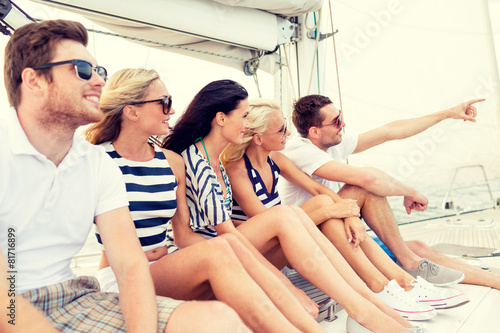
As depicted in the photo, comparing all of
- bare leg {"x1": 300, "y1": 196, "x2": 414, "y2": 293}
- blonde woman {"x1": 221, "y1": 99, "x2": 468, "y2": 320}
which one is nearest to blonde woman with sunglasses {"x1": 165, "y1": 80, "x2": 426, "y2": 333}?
blonde woman {"x1": 221, "y1": 99, "x2": 468, "y2": 320}

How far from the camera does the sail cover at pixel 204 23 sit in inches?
73.4

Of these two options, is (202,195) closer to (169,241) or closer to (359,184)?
(169,241)

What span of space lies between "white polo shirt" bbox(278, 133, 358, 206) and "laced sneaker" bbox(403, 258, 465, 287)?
0.70 m

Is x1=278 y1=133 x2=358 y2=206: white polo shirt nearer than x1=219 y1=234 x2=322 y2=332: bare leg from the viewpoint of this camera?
No

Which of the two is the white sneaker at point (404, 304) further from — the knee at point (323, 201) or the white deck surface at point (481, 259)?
the knee at point (323, 201)

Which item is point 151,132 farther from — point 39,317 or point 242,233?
point 39,317

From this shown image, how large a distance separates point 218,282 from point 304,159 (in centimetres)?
118

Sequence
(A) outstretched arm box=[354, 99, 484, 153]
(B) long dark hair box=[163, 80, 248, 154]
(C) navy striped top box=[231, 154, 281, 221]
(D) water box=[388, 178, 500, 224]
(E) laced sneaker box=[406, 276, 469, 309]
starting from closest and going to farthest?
(E) laced sneaker box=[406, 276, 469, 309]
(B) long dark hair box=[163, 80, 248, 154]
(C) navy striped top box=[231, 154, 281, 221]
(A) outstretched arm box=[354, 99, 484, 153]
(D) water box=[388, 178, 500, 224]

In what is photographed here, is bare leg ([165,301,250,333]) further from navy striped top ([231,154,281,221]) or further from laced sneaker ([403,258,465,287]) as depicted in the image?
laced sneaker ([403,258,465,287])

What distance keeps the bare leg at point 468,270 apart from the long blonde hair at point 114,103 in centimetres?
174

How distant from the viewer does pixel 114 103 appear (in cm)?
149

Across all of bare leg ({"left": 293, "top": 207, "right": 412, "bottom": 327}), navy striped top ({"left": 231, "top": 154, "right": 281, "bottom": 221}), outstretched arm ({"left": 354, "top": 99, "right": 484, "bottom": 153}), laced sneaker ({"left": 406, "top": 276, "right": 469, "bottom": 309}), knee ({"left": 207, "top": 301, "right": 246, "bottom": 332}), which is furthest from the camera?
outstretched arm ({"left": 354, "top": 99, "right": 484, "bottom": 153})

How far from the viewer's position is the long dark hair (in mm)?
1778

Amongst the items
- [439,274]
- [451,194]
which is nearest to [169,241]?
[439,274]
